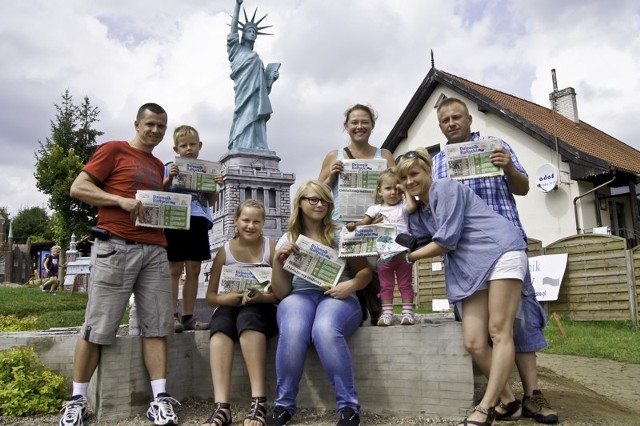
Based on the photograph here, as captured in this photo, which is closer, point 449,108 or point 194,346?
point 449,108

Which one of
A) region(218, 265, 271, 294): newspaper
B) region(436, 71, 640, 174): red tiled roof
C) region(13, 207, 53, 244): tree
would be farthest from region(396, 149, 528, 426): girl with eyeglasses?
region(13, 207, 53, 244): tree

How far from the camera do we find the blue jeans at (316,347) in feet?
10.9

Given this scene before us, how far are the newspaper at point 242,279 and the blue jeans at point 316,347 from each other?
1.04 feet

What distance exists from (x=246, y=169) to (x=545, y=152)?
868 centimetres

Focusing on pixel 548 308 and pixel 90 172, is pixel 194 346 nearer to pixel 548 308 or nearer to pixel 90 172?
pixel 90 172

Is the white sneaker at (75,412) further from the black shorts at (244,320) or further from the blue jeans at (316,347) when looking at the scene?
the blue jeans at (316,347)

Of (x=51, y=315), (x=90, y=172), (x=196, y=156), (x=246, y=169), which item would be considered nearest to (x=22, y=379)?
(x=90, y=172)

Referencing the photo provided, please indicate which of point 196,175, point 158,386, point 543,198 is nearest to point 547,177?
point 543,198

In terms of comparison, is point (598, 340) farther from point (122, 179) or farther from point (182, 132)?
point (122, 179)

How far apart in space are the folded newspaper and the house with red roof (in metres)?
11.8

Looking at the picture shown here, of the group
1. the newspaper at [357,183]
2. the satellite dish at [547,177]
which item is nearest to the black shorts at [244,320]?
the newspaper at [357,183]

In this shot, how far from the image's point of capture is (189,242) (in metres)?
4.53

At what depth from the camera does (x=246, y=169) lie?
536 inches

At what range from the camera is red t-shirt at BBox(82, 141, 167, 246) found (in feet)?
12.1
